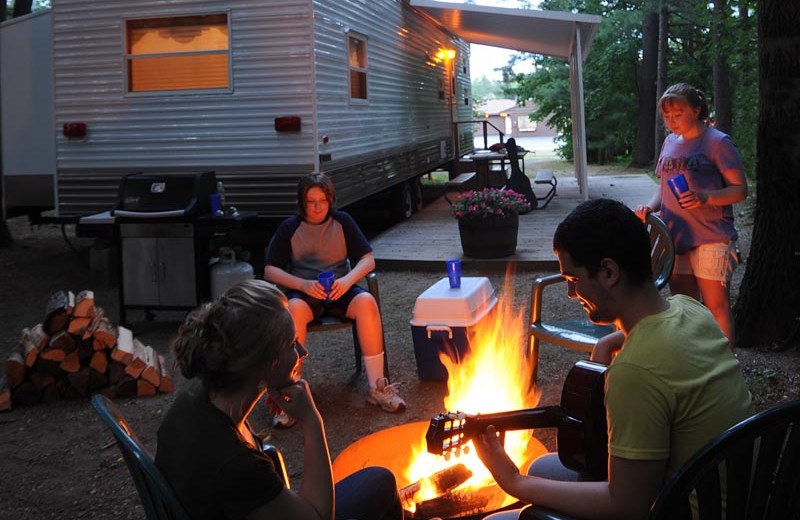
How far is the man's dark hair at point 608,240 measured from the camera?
5.24 ft

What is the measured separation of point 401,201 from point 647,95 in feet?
39.6

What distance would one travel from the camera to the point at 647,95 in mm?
20859

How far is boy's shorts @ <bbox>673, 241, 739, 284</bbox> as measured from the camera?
3.80 m

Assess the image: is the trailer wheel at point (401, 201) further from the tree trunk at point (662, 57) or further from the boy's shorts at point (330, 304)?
the tree trunk at point (662, 57)

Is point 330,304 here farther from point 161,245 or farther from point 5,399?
point 161,245

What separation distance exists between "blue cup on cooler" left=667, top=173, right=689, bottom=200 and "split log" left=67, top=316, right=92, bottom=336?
10.5 ft

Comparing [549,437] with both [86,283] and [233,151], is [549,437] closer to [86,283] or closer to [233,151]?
[233,151]

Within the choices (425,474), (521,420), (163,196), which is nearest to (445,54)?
(163,196)

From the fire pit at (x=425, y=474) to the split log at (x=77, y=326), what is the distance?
2272 millimetres

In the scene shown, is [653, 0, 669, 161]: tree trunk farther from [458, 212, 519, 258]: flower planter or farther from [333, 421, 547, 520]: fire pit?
[333, 421, 547, 520]: fire pit

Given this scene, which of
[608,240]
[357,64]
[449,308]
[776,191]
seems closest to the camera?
[608,240]

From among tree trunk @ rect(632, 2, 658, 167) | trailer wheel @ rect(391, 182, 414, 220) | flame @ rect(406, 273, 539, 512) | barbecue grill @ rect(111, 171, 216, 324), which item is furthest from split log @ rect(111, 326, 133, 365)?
tree trunk @ rect(632, 2, 658, 167)

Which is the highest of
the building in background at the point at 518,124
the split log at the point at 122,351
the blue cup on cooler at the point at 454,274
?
the building in background at the point at 518,124

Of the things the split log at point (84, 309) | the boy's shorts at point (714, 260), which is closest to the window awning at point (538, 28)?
the boy's shorts at point (714, 260)
